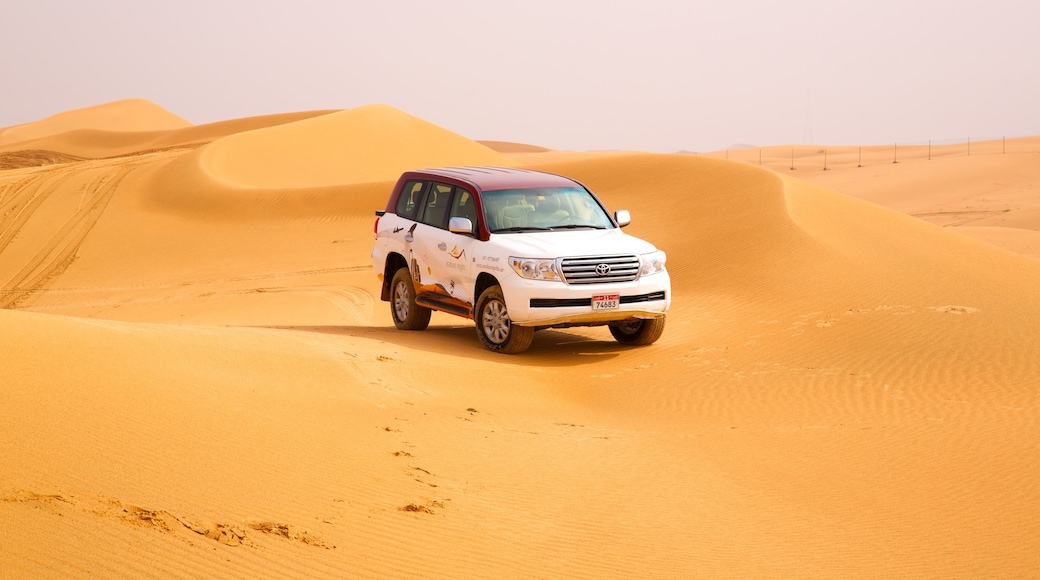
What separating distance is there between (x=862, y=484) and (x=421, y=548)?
321 centimetres

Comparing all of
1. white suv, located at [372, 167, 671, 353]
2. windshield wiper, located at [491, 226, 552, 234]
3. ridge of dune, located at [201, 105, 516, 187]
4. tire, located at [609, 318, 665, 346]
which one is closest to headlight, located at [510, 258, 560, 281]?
white suv, located at [372, 167, 671, 353]

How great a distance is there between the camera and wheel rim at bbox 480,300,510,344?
11477 mm

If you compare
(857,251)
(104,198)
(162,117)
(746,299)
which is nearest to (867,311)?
(746,299)

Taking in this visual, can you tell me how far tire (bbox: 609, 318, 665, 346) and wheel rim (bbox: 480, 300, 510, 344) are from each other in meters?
1.48

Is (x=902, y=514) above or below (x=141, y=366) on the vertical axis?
below

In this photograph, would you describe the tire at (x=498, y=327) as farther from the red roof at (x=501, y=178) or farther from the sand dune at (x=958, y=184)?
the sand dune at (x=958, y=184)

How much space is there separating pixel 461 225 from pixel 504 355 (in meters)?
1.52

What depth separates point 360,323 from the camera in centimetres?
1566

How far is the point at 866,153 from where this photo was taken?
86.2 metres

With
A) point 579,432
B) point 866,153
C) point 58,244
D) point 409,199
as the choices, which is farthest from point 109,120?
point 579,432

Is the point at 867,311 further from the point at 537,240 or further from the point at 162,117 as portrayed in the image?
the point at 162,117

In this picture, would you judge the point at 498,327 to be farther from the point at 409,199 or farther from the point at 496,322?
the point at 409,199

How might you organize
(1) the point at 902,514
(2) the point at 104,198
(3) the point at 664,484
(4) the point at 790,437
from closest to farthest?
(1) the point at 902,514, (3) the point at 664,484, (4) the point at 790,437, (2) the point at 104,198

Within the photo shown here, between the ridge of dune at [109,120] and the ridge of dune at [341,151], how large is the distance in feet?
228
